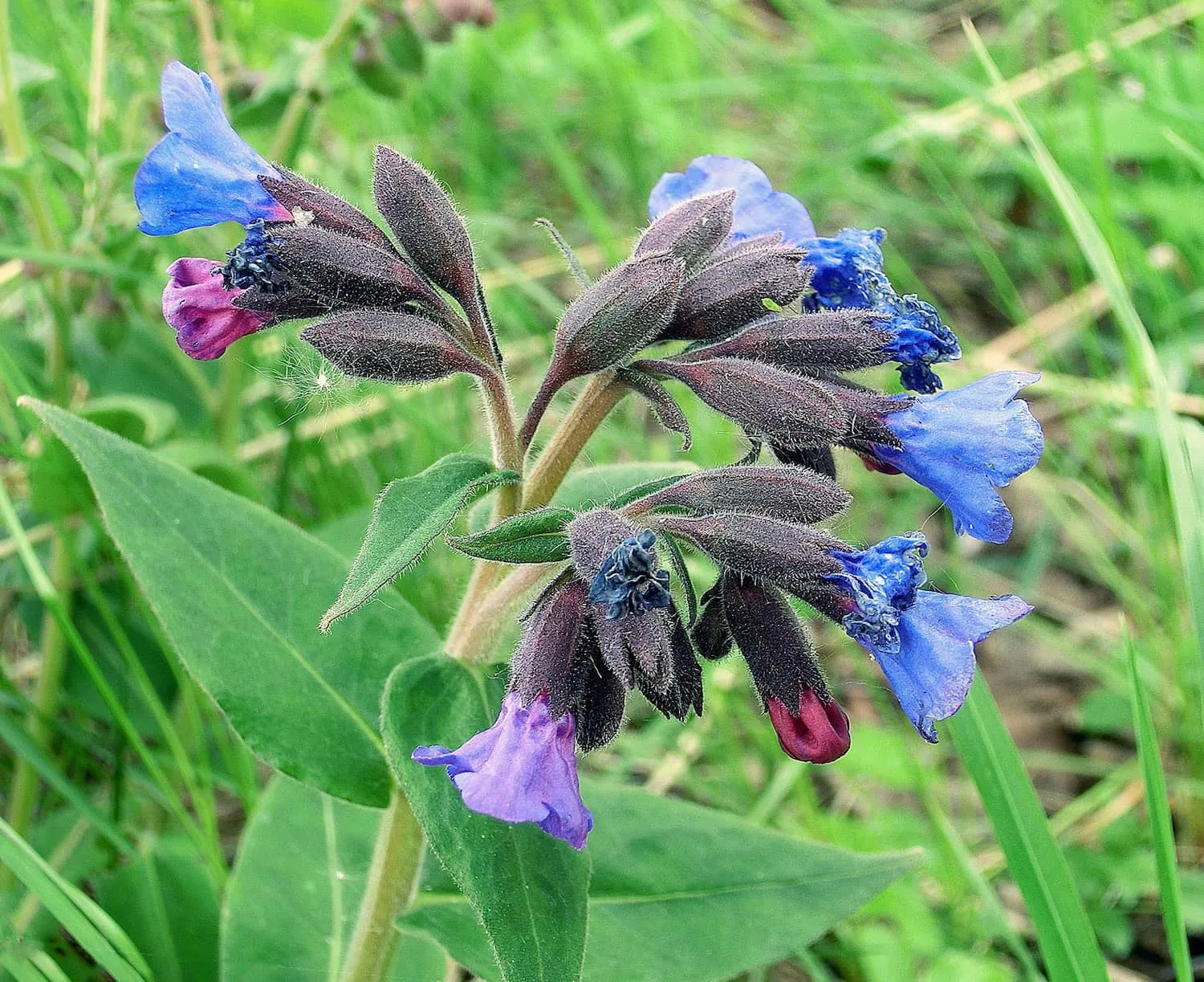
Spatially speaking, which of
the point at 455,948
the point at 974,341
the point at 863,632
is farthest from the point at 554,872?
the point at 974,341

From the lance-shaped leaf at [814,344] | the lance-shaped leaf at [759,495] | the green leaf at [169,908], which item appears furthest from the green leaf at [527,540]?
the green leaf at [169,908]

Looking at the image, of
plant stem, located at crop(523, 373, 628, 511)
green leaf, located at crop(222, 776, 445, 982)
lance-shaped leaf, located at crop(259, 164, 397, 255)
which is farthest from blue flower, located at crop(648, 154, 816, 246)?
green leaf, located at crop(222, 776, 445, 982)

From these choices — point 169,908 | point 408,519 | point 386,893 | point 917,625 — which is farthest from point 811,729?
point 169,908

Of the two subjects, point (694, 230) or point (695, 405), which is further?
point (695, 405)

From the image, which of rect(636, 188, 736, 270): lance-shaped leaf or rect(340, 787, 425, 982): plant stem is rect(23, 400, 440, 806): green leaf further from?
rect(636, 188, 736, 270): lance-shaped leaf

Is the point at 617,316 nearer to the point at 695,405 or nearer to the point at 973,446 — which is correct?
the point at 973,446
